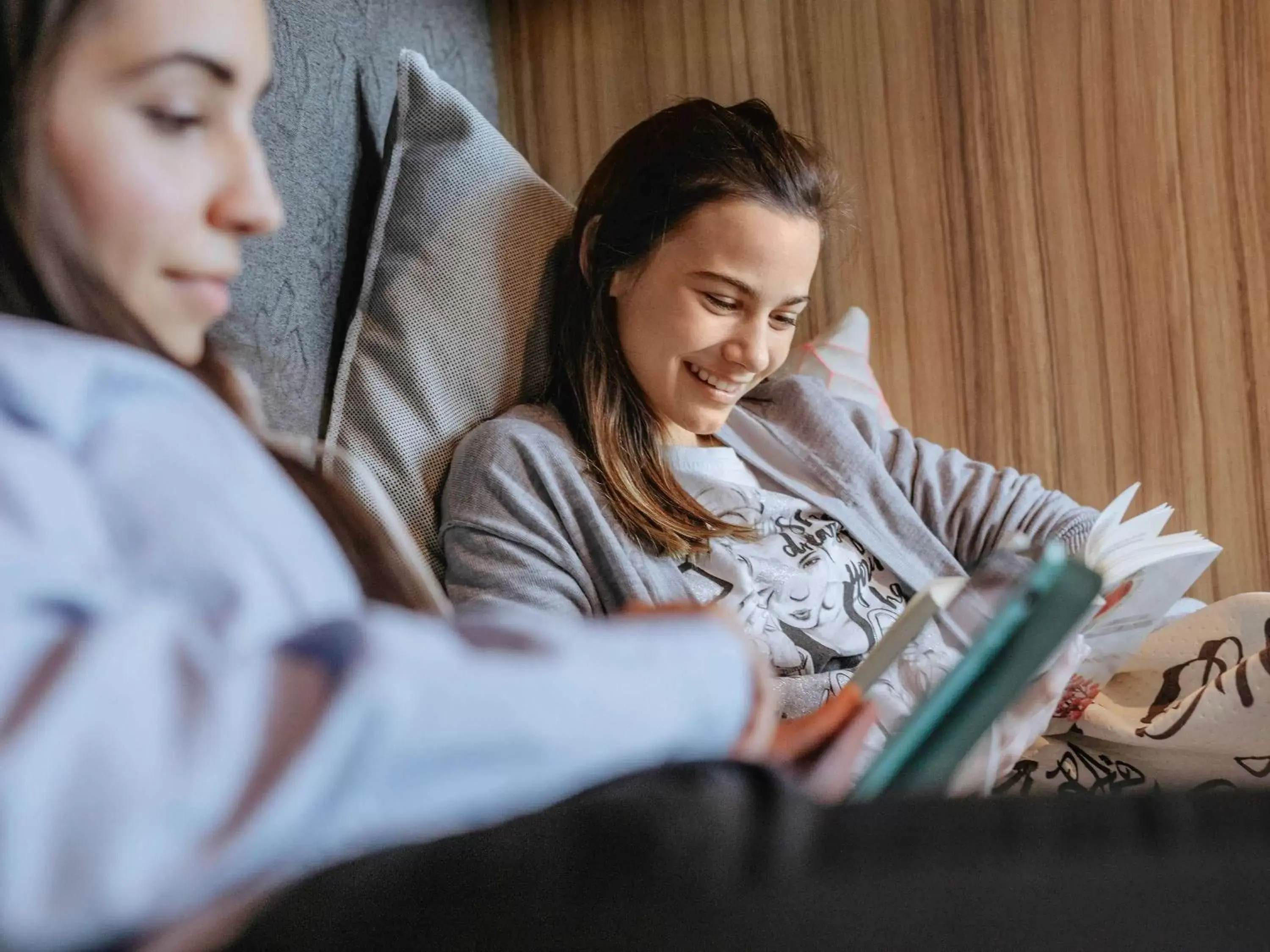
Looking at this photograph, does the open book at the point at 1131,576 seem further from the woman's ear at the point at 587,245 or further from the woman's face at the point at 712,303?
the woman's ear at the point at 587,245

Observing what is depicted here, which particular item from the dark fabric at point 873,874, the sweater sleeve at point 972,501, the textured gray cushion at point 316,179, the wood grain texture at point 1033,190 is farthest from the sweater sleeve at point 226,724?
the wood grain texture at point 1033,190

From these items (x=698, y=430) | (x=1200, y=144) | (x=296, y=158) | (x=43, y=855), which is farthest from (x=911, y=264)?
(x=43, y=855)

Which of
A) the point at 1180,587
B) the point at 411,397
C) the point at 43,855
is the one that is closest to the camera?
the point at 43,855

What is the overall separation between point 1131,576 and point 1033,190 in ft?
2.25

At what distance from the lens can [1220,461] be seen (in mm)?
1323

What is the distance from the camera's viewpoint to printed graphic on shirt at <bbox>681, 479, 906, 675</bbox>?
98cm

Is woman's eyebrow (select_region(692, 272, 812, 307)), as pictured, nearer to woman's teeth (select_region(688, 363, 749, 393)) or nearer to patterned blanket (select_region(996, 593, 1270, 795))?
woman's teeth (select_region(688, 363, 749, 393))

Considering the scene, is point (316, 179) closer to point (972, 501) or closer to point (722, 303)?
point (722, 303)

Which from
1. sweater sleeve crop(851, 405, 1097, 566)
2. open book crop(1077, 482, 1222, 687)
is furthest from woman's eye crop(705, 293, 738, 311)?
open book crop(1077, 482, 1222, 687)

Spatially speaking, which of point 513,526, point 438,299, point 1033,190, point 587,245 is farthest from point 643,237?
point 1033,190

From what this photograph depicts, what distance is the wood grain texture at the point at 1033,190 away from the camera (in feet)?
4.26

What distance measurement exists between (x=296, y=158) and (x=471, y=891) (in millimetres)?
733

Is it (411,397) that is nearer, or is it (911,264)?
(411,397)

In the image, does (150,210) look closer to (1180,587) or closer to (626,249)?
(626,249)
